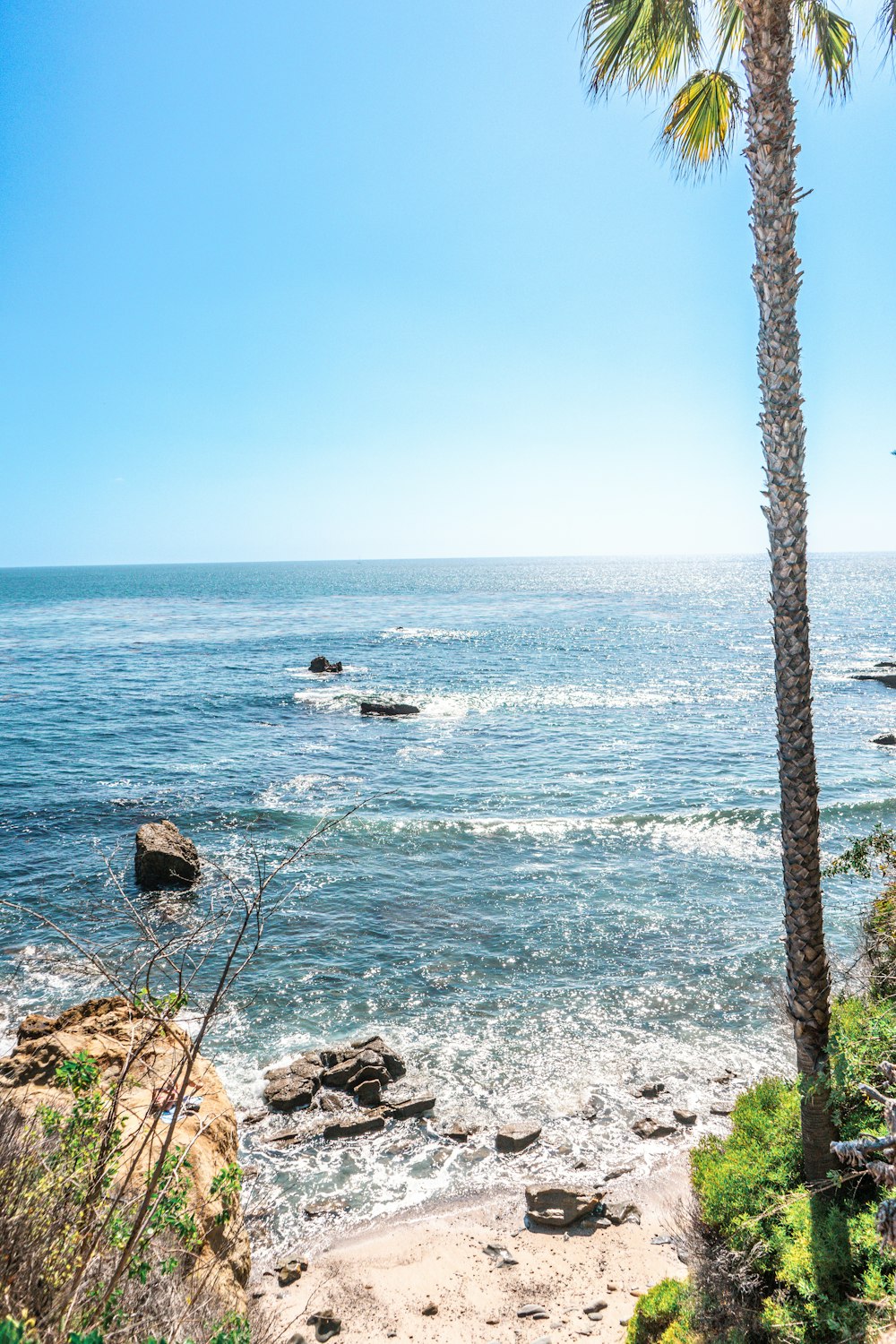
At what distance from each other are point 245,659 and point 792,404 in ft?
193

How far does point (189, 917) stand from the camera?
19359 mm

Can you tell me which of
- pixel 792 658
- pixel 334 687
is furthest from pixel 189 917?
pixel 334 687

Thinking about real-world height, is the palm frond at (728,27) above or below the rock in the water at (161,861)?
above

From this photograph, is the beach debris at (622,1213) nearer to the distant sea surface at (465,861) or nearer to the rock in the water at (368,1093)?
the distant sea surface at (465,861)

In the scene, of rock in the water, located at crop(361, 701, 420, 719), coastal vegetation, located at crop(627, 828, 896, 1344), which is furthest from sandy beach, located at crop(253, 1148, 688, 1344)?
rock in the water, located at crop(361, 701, 420, 719)

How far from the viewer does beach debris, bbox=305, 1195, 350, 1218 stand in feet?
35.0

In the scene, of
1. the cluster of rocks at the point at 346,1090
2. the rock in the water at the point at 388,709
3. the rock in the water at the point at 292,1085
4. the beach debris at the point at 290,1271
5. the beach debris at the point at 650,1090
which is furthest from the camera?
the rock in the water at the point at 388,709

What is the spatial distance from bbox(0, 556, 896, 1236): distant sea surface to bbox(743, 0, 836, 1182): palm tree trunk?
222 inches

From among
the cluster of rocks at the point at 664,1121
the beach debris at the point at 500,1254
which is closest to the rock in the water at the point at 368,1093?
the beach debris at the point at 500,1254

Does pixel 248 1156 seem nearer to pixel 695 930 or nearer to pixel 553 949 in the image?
pixel 553 949

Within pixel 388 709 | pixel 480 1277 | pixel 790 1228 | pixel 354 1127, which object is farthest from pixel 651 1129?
pixel 388 709

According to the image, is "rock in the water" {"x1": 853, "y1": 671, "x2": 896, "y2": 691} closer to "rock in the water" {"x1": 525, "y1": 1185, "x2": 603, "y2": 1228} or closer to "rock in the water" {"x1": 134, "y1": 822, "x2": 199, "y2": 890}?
"rock in the water" {"x1": 134, "y1": 822, "x2": 199, "y2": 890}

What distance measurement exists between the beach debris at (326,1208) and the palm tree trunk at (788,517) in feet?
21.2

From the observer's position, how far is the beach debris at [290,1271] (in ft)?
31.3
